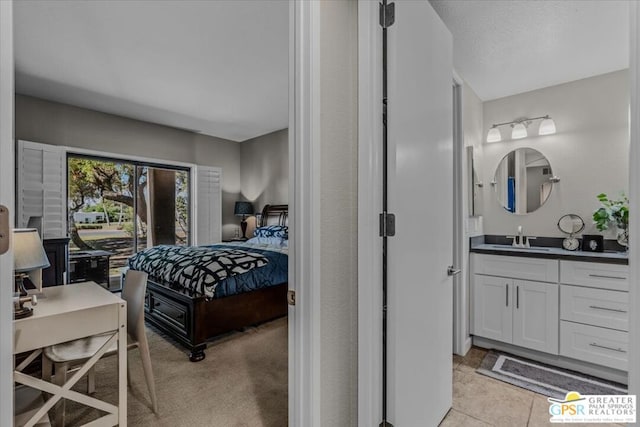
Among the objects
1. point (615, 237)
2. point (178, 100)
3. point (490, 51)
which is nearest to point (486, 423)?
point (615, 237)

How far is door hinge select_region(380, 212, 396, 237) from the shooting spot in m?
1.28

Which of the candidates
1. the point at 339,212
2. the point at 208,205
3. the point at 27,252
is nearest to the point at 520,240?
the point at 339,212

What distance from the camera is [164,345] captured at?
9.21 ft

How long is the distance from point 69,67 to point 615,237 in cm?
523

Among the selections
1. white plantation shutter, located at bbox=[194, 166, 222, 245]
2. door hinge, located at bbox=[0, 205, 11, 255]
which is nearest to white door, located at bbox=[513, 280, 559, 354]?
door hinge, located at bbox=[0, 205, 11, 255]

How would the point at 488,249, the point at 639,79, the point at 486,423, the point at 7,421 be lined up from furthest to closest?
1. the point at 488,249
2. the point at 486,423
3. the point at 639,79
4. the point at 7,421

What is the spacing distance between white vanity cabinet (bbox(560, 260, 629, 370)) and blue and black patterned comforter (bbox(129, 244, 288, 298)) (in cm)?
241

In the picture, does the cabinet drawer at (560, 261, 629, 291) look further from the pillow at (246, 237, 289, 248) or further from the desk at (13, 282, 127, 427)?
the desk at (13, 282, 127, 427)

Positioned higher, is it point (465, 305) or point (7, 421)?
point (7, 421)

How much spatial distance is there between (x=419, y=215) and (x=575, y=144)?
230 cm

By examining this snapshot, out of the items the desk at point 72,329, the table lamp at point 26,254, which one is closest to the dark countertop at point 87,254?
the desk at point 72,329

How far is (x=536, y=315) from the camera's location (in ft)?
8.02

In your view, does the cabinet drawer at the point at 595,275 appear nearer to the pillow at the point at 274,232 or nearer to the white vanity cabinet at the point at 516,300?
the white vanity cabinet at the point at 516,300

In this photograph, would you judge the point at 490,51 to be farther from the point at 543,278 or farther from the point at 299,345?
the point at 299,345
